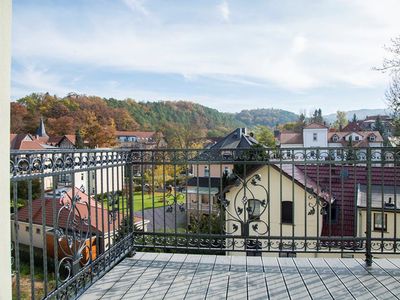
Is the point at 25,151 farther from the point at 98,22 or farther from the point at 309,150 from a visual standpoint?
the point at 98,22

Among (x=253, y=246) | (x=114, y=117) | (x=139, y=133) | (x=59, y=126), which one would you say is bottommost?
(x=253, y=246)

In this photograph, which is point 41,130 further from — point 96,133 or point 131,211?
point 131,211

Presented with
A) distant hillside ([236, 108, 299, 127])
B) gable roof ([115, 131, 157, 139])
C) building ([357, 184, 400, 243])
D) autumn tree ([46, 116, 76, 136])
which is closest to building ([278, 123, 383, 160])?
distant hillside ([236, 108, 299, 127])

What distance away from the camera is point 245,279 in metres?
3.03

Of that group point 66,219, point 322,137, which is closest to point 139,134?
point 322,137

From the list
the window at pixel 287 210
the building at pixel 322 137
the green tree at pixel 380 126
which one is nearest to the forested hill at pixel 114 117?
the building at pixel 322 137

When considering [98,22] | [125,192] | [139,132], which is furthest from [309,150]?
[139,132]

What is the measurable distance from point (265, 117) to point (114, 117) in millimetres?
26933

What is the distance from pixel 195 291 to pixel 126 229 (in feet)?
3.75

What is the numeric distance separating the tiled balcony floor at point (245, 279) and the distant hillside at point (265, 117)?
4338cm

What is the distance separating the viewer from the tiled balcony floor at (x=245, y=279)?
8.93 feet

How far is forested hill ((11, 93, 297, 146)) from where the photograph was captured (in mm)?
28094

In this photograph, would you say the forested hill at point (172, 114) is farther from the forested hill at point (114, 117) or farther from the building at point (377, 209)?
the building at point (377, 209)

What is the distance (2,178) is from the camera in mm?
1135
